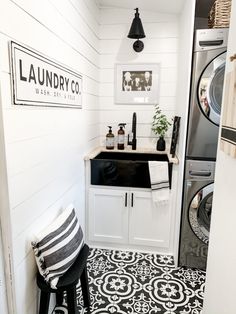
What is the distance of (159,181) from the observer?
2.19 meters

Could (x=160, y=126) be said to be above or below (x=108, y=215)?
above

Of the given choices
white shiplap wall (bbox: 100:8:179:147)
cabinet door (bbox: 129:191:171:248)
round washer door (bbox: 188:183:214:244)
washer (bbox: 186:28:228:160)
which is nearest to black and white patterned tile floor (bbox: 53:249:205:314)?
cabinet door (bbox: 129:191:171:248)

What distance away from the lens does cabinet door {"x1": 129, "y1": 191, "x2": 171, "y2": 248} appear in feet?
7.49

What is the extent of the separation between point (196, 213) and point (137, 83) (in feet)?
5.21

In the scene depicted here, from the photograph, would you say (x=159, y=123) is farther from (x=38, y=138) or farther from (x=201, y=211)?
(x=38, y=138)

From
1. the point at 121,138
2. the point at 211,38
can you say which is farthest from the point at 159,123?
the point at 211,38

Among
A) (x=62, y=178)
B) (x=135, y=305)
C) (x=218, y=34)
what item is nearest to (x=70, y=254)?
(x=62, y=178)

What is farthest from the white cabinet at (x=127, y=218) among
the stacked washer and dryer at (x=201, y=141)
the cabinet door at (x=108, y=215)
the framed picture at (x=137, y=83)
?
the framed picture at (x=137, y=83)

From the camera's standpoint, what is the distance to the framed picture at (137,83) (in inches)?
105

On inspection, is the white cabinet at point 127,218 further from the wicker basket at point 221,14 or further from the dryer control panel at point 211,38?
the wicker basket at point 221,14

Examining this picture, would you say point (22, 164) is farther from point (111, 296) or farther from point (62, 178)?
point (111, 296)

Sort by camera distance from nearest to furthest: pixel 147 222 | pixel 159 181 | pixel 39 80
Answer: pixel 39 80
pixel 159 181
pixel 147 222

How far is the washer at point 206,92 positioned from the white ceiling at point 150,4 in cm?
72

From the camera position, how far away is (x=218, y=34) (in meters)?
1.77
